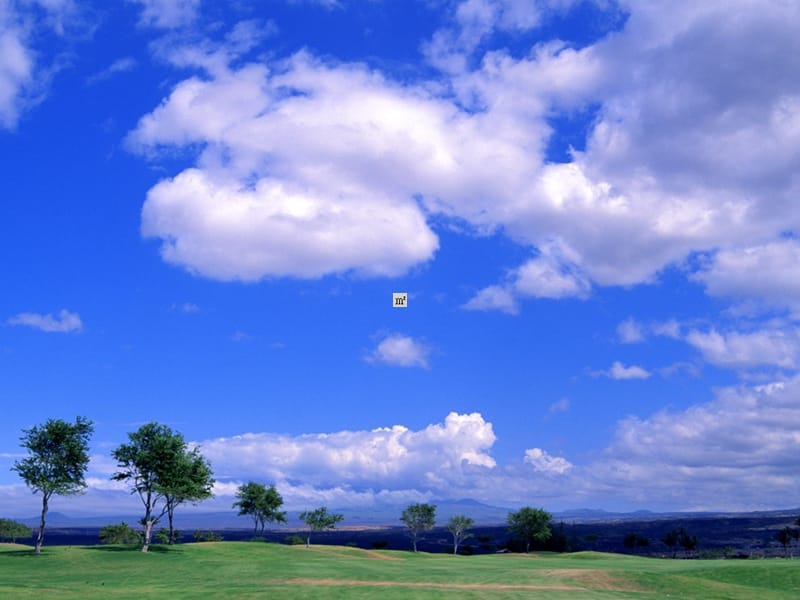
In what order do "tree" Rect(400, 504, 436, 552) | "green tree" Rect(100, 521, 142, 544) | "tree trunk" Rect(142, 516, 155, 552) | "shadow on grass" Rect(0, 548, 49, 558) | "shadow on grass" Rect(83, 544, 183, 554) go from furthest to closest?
"tree" Rect(400, 504, 436, 552), "green tree" Rect(100, 521, 142, 544), "tree trunk" Rect(142, 516, 155, 552), "shadow on grass" Rect(83, 544, 183, 554), "shadow on grass" Rect(0, 548, 49, 558)

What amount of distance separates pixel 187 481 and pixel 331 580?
3898 centimetres

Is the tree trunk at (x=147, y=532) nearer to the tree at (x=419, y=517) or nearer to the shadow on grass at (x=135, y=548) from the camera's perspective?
the shadow on grass at (x=135, y=548)

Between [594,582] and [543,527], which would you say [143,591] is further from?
[543,527]

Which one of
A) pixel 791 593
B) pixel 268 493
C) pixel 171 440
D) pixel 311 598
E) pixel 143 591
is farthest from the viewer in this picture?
pixel 268 493

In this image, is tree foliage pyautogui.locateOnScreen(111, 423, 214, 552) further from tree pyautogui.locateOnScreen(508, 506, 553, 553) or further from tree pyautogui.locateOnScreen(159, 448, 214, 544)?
tree pyautogui.locateOnScreen(508, 506, 553, 553)

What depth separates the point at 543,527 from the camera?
13812 centimetres

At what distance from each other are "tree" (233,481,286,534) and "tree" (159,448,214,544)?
4477 centimetres

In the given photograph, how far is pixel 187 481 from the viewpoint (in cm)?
8606

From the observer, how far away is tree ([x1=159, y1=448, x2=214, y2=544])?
85312 millimetres

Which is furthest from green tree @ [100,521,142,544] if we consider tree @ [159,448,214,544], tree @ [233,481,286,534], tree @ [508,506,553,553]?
tree @ [508,506,553,553]

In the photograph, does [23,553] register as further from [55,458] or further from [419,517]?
[419,517]

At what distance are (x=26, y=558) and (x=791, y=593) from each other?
66857 mm

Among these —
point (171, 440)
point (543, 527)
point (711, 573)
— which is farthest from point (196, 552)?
point (543, 527)

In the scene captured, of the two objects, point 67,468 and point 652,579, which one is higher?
point 67,468
